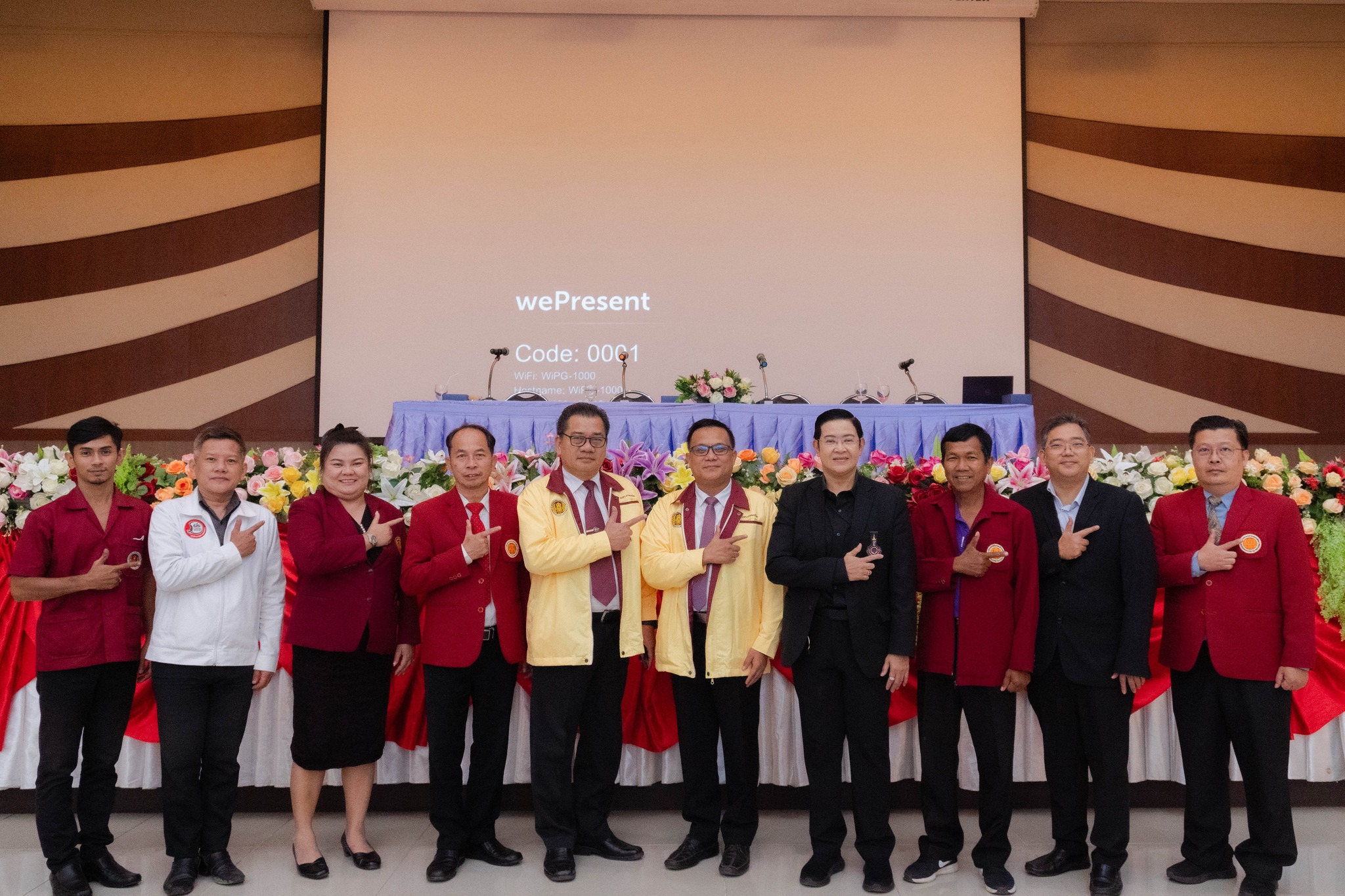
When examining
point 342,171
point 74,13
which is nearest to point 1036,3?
point 342,171

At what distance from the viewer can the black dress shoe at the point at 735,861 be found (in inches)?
117

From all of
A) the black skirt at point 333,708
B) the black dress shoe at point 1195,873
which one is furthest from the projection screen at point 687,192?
the black dress shoe at point 1195,873

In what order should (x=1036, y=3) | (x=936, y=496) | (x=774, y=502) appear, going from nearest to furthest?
→ (x=936, y=496), (x=774, y=502), (x=1036, y=3)

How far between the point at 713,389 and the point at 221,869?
165 inches

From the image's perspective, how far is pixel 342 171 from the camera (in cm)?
872

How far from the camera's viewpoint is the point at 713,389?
21.1 feet

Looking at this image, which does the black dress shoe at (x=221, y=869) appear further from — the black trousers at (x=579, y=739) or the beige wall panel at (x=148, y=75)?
the beige wall panel at (x=148, y=75)

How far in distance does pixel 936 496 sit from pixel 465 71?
7.14 metres

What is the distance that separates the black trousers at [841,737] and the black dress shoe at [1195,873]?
87cm

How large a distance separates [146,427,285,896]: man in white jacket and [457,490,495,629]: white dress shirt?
61 centimetres

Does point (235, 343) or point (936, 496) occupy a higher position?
point (235, 343)

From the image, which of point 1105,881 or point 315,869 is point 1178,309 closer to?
point 1105,881

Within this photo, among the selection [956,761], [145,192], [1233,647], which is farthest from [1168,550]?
[145,192]

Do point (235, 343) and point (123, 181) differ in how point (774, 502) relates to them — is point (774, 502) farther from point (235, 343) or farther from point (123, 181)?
point (123, 181)
